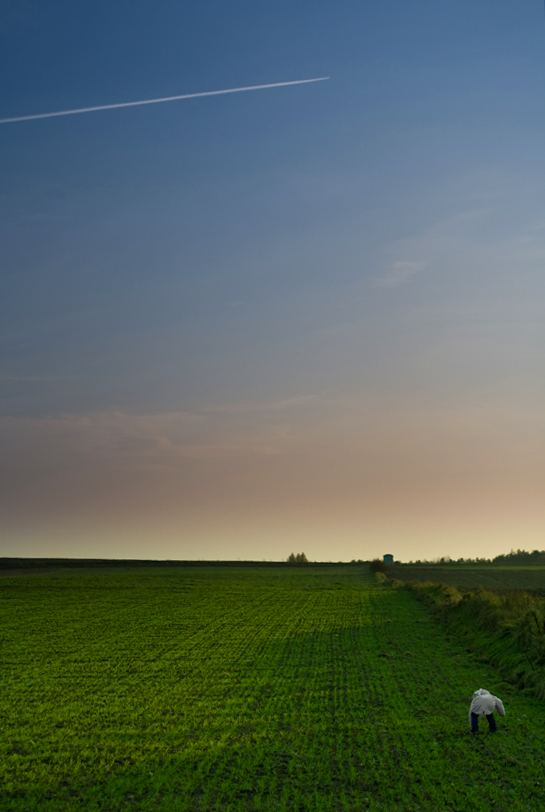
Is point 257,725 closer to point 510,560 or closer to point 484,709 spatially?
point 484,709

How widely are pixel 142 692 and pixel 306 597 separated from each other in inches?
1550

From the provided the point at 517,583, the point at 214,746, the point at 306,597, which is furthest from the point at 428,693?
the point at 517,583

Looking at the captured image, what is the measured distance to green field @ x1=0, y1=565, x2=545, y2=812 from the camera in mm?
12320

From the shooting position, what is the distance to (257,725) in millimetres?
16469

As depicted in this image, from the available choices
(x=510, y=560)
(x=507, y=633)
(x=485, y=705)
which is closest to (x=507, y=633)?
(x=507, y=633)

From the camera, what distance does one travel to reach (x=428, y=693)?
19.6 m

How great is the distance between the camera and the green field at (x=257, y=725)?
12320 millimetres

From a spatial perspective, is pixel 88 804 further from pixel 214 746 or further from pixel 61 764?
pixel 214 746

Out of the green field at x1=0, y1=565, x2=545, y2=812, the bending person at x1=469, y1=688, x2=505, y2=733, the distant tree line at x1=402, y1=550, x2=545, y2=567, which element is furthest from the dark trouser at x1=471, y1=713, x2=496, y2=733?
the distant tree line at x1=402, y1=550, x2=545, y2=567

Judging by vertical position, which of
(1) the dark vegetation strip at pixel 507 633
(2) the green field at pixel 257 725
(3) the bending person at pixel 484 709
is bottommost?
(2) the green field at pixel 257 725

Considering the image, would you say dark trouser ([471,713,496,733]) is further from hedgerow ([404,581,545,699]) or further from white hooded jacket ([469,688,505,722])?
hedgerow ([404,581,545,699])

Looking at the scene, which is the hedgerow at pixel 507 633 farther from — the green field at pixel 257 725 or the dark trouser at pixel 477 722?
the dark trouser at pixel 477 722

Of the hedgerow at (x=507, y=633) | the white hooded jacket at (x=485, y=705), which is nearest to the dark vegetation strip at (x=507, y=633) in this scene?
the hedgerow at (x=507, y=633)

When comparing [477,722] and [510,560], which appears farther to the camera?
[510,560]
